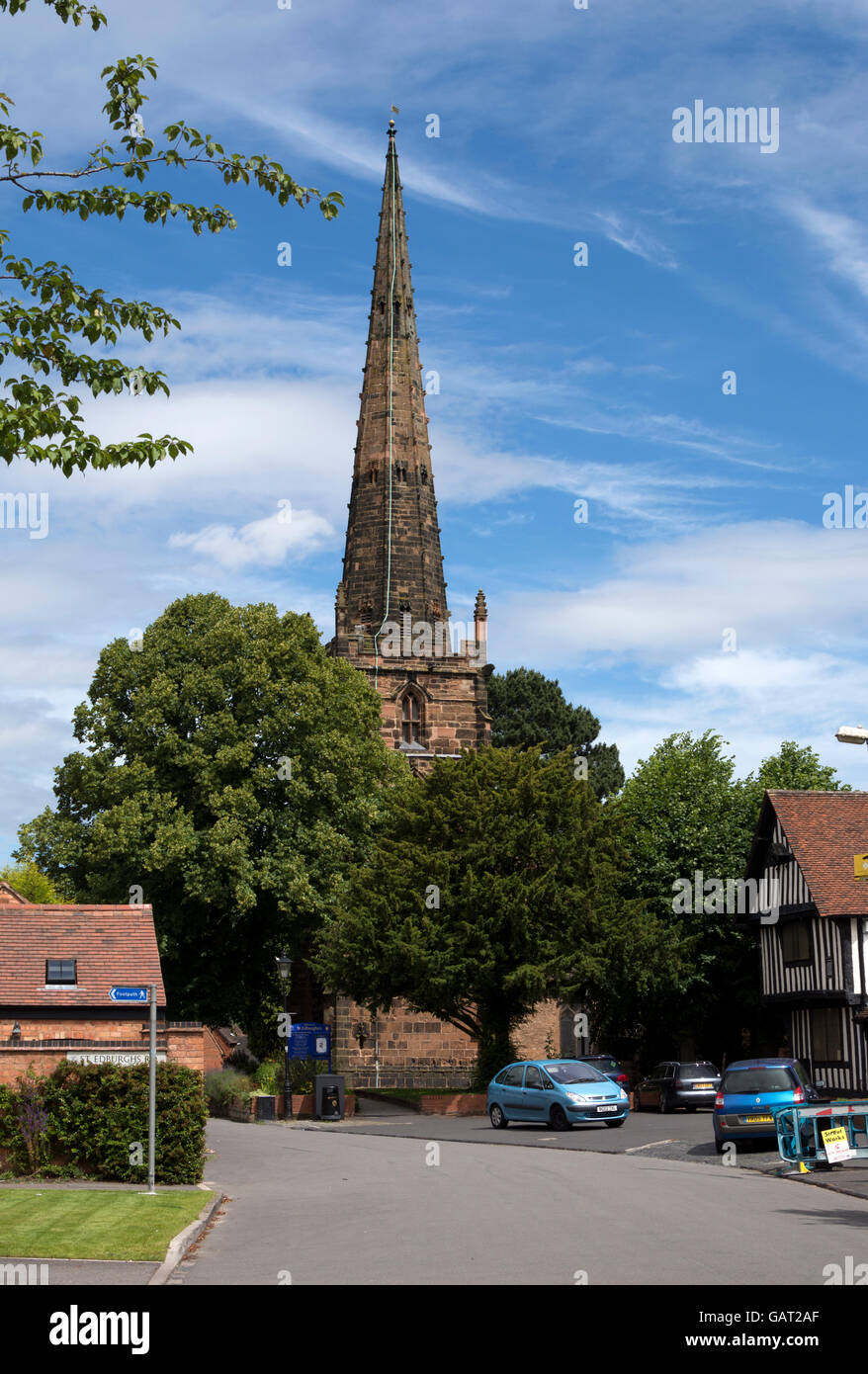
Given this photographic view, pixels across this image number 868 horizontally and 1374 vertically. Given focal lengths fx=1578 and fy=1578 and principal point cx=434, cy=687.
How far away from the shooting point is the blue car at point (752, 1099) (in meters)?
25.0

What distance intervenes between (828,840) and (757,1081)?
747 inches

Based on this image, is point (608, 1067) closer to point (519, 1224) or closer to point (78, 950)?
point (78, 950)

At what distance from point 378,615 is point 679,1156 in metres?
38.4

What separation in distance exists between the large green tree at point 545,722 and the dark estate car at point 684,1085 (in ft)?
125

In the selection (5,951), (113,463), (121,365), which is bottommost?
(5,951)

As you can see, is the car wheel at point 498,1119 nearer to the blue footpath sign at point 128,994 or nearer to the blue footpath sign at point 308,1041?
the blue footpath sign at point 308,1041

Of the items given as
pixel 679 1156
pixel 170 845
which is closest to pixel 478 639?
pixel 170 845

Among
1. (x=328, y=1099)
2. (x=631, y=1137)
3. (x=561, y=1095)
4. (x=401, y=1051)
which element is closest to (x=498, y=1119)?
(x=561, y=1095)

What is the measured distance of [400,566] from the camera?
6241 cm

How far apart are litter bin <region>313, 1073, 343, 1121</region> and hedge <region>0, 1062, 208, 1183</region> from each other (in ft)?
57.8

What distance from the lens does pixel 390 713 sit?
61.5m

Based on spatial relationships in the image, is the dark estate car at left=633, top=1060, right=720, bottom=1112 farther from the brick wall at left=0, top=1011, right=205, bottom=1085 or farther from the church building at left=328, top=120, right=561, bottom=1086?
the church building at left=328, top=120, right=561, bottom=1086
